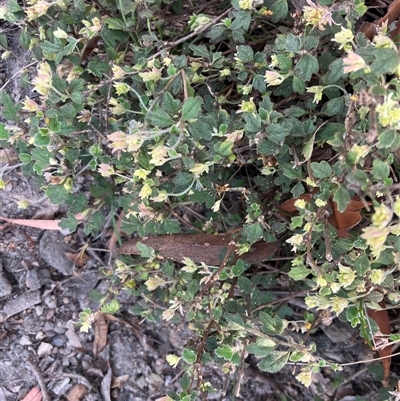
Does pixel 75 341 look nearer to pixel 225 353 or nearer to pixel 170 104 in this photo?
pixel 225 353

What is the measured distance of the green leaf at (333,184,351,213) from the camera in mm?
1470

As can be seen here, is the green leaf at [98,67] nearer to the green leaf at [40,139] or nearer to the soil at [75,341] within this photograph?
the green leaf at [40,139]

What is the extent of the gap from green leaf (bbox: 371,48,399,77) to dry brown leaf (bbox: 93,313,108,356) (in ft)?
Answer: 5.02

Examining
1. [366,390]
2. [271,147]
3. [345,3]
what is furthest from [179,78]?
[366,390]

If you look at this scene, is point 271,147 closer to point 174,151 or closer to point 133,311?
point 174,151

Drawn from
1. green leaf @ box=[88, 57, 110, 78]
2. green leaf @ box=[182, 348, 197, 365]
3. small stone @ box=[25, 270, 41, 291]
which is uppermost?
green leaf @ box=[88, 57, 110, 78]

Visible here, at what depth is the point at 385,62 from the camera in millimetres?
1256

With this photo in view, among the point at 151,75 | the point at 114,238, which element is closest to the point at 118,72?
the point at 151,75

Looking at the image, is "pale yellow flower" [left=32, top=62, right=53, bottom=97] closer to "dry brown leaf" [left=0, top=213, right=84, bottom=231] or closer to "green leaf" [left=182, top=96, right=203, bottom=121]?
"green leaf" [left=182, top=96, right=203, bottom=121]

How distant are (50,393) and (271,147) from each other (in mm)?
1360

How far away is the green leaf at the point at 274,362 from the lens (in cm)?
160

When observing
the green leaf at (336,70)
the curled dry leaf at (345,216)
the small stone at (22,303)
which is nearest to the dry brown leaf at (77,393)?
the small stone at (22,303)

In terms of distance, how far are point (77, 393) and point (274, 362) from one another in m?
0.98

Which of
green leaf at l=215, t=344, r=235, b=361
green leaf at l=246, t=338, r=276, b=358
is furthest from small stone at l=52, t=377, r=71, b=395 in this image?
green leaf at l=246, t=338, r=276, b=358
